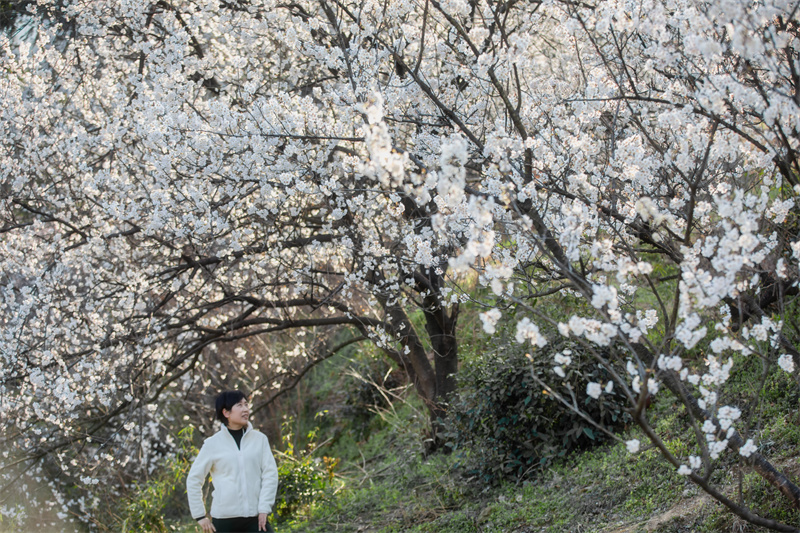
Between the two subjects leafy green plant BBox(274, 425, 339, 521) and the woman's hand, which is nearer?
the woman's hand

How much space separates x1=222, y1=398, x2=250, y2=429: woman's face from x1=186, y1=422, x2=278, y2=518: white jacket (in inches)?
2.8

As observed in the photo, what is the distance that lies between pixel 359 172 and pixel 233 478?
6.01 feet

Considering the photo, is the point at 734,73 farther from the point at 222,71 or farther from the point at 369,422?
the point at 369,422

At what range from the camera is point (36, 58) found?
7.35m

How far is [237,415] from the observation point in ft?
13.0

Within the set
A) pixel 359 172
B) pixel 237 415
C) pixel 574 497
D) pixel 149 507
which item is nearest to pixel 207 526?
pixel 237 415

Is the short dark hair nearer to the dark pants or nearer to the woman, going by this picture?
the woman

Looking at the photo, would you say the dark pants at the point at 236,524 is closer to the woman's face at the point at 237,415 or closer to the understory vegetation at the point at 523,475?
the woman's face at the point at 237,415

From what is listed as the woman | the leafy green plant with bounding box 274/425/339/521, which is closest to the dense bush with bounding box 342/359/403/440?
the leafy green plant with bounding box 274/425/339/521

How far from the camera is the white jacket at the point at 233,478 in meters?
3.84

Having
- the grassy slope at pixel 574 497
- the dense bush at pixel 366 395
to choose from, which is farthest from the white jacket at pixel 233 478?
the dense bush at pixel 366 395

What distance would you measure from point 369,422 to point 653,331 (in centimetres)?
497

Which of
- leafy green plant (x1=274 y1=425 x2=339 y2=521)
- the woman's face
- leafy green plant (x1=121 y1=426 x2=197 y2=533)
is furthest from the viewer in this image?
leafy green plant (x1=121 y1=426 x2=197 y2=533)

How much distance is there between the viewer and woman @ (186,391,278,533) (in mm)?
3838
